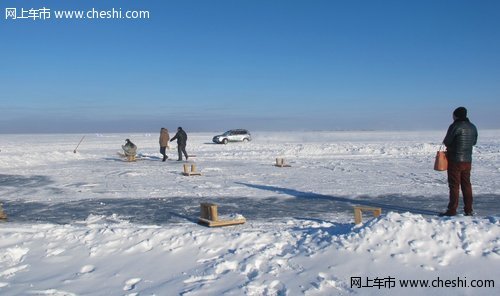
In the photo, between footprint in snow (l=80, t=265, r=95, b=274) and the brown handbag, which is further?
→ the brown handbag

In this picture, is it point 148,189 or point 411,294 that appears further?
point 148,189

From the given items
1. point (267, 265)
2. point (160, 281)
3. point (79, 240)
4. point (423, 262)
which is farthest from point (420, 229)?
point (79, 240)

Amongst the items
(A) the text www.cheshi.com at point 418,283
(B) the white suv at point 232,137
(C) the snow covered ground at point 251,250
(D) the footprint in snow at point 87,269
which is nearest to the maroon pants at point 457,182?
(C) the snow covered ground at point 251,250

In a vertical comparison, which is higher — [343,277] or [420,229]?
[420,229]

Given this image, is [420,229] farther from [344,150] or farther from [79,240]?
[344,150]

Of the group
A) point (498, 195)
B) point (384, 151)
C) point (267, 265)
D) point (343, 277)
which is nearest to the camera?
point (343, 277)

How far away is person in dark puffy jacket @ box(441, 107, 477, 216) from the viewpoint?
7.57 metres

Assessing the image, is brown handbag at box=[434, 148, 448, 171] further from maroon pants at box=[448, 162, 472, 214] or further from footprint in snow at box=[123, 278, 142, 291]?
footprint in snow at box=[123, 278, 142, 291]

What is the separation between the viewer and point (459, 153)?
24.8 feet

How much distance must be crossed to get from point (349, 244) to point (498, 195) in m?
7.21

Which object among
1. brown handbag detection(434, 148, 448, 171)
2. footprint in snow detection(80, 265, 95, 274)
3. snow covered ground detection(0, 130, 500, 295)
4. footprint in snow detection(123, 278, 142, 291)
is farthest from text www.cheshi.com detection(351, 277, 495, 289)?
brown handbag detection(434, 148, 448, 171)

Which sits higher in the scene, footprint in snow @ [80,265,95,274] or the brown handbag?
the brown handbag

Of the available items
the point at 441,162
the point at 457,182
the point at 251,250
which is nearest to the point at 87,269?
the point at 251,250

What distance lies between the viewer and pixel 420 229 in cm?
586
